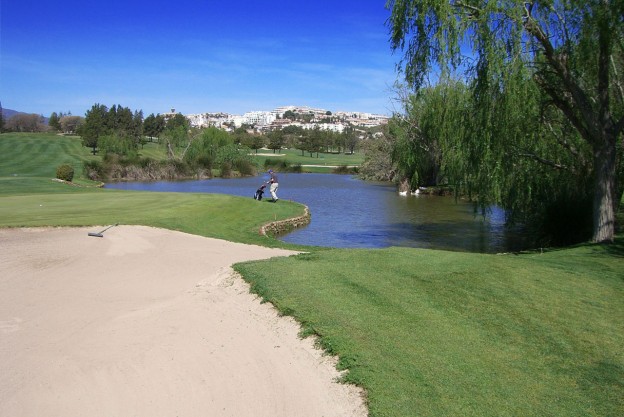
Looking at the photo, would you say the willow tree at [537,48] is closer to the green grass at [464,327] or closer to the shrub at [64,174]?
the green grass at [464,327]

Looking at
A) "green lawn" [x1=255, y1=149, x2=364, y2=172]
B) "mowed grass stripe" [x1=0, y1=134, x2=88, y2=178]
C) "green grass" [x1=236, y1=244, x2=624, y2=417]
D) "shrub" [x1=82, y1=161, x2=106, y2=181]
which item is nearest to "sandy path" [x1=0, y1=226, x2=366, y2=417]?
"green grass" [x1=236, y1=244, x2=624, y2=417]

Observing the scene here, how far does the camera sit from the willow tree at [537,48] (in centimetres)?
1380

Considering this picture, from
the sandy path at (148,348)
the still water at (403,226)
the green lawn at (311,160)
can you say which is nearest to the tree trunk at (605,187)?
the still water at (403,226)

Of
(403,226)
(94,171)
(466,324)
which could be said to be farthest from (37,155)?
(466,324)

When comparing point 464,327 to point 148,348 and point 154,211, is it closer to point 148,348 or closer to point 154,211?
point 148,348

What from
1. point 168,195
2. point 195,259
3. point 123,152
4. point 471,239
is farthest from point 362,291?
point 123,152

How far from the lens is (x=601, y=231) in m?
14.4

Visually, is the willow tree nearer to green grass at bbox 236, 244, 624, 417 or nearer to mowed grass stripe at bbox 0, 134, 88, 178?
green grass at bbox 236, 244, 624, 417

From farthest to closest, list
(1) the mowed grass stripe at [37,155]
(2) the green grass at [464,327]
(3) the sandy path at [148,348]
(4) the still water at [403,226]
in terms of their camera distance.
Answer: (1) the mowed grass stripe at [37,155] < (4) the still water at [403,226] < (3) the sandy path at [148,348] < (2) the green grass at [464,327]

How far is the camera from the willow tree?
45.3ft

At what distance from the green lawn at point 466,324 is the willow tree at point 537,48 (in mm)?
2919

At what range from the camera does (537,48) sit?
14.9 m

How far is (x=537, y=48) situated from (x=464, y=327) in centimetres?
1100

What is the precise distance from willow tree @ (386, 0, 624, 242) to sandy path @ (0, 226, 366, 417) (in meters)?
9.07
